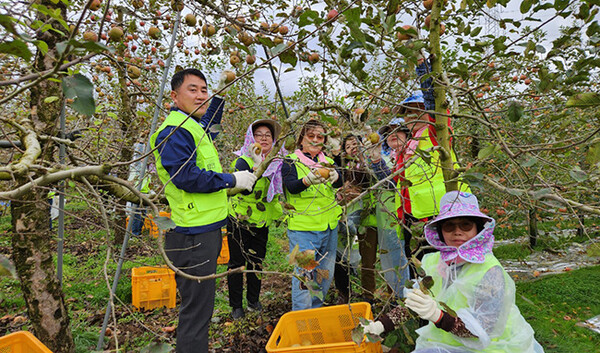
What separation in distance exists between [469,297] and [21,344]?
2021 mm

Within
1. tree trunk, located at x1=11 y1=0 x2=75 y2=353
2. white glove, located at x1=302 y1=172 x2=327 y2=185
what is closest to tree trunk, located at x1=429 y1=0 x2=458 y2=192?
white glove, located at x1=302 y1=172 x2=327 y2=185

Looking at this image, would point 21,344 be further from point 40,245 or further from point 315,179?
point 315,179

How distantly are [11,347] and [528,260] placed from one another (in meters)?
5.22

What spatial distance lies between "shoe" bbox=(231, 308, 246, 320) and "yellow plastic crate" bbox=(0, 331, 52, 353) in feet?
4.84

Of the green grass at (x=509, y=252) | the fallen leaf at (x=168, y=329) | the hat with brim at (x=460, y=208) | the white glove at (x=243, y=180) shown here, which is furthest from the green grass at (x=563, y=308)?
the fallen leaf at (x=168, y=329)

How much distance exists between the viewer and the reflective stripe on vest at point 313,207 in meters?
2.46

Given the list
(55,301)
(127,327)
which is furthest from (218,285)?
(55,301)

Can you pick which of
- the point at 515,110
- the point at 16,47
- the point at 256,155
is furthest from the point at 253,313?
the point at 16,47

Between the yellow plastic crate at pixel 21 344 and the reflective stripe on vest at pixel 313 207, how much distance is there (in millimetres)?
1495

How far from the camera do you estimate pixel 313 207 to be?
254cm

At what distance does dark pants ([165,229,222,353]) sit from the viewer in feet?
6.05

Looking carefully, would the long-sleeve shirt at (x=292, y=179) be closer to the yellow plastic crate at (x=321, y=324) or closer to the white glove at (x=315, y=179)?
the white glove at (x=315, y=179)

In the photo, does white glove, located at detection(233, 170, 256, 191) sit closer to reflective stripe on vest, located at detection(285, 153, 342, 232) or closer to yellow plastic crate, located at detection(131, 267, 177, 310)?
reflective stripe on vest, located at detection(285, 153, 342, 232)

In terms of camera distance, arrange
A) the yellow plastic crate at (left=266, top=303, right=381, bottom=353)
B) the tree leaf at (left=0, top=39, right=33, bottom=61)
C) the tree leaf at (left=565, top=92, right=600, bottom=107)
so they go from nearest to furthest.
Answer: the tree leaf at (left=0, top=39, right=33, bottom=61)
the tree leaf at (left=565, top=92, right=600, bottom=107)
the yellow plastic crate at (left=266, top=303, right=381, bottom=353)
